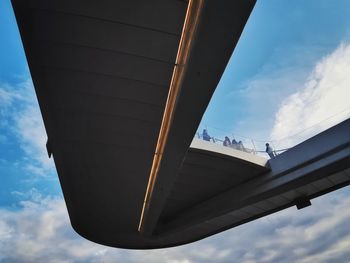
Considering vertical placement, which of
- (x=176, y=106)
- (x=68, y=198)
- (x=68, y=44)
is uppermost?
(x=68, y=198)

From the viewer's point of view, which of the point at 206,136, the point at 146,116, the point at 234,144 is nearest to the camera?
the point at 146,116

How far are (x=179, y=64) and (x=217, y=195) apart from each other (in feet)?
27.7

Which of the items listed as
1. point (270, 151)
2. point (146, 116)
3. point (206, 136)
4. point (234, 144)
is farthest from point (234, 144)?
point (146, 116)

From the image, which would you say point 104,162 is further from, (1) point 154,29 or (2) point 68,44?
(1) point 154,29

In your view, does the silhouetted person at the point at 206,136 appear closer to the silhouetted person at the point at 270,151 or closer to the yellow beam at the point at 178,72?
the yellow beam at the point at 178,72

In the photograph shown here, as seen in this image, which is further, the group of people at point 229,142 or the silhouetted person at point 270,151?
the silhouetted person at point 270,151

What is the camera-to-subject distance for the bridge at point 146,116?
13.1 ft

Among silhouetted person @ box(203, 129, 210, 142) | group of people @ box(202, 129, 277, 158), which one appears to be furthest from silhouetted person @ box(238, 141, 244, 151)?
silhouetted person @ box(203, 129, 210, 142)

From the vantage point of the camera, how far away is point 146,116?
6.00 m

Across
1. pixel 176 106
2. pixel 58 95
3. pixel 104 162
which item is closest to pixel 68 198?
pixel 104 162

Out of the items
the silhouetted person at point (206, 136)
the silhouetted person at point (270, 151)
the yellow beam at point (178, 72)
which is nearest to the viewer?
the yellow beam at point (178, 72)

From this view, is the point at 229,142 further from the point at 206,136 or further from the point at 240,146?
the point at 206,136

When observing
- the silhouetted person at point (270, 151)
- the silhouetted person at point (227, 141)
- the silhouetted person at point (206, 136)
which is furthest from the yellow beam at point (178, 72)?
the silhouetted person at point (270, 151)

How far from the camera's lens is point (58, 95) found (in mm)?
5336
